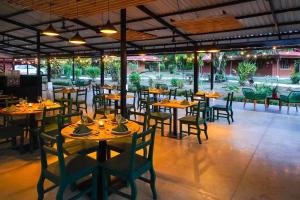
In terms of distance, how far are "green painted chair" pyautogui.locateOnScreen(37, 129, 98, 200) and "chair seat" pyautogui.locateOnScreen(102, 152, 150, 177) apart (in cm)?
16

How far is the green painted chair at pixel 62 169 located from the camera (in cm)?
233

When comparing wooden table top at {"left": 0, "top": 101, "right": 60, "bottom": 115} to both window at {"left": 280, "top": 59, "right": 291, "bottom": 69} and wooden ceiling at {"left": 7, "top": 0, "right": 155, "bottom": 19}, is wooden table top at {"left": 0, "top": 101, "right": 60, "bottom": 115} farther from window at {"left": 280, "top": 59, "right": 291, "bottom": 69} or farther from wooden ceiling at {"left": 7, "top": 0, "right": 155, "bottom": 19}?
window at {"left": 280, "top": 59, "right": 291, "bottom": 69}

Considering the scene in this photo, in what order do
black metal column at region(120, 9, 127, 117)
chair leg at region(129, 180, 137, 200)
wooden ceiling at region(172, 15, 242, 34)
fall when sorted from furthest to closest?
black metal column at region(120, 9, 127, 117) → wooden ceiling at region(172, 15, 242, 34) → chair leg at region(129, 180, 137, 200)

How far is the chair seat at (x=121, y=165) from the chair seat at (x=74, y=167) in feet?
0.52

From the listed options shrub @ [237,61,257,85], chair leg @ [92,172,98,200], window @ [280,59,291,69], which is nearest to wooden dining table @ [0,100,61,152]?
chair leg @ [92,172,98,200]

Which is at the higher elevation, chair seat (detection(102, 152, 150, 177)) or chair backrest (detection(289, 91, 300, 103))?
chair backrest (detection(289, 91, 300, 103))

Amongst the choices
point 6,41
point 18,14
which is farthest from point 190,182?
point 6,41

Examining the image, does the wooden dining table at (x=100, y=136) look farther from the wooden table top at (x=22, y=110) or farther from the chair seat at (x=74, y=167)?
the wooden table top at (x=22, y=110)

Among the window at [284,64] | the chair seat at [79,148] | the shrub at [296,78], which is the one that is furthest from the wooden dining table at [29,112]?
the window at [284,64]

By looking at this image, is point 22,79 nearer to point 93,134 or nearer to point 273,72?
point 93,134

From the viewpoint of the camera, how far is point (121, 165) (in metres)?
2.67

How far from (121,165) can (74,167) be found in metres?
0.51

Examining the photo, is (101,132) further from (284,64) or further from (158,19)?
(284,64)

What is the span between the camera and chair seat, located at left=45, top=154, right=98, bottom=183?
2.48 metres
